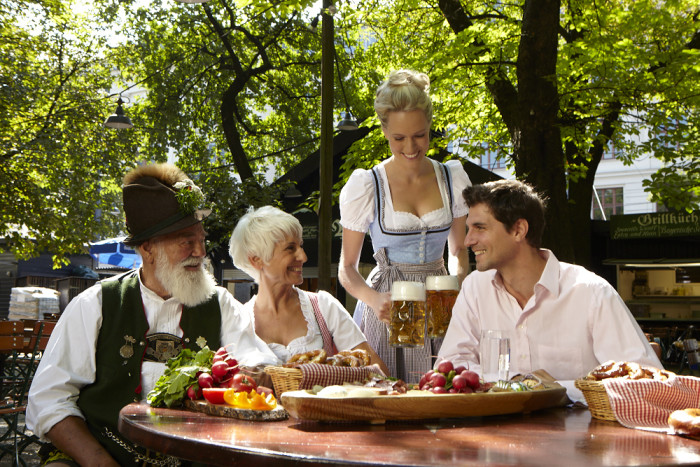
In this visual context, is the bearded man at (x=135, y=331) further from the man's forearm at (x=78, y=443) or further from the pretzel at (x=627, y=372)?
the pretzel at (x=627, y=372)

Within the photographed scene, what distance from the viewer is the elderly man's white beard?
9.18ft

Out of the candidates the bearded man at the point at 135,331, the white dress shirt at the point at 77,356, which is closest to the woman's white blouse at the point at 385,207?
the bearded man at the point at 135,331

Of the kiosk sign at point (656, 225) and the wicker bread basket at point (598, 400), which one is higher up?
the kiosk sign at point (656, 225)

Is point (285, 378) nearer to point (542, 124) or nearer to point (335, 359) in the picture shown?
point (335, 359)

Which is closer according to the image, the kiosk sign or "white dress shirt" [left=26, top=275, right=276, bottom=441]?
"white dress shirt" [left=26, top=275, right=276, bottom=441]

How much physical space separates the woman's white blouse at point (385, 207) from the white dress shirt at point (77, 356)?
31.8 inches

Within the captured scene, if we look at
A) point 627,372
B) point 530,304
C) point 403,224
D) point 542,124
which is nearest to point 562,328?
point 530,304

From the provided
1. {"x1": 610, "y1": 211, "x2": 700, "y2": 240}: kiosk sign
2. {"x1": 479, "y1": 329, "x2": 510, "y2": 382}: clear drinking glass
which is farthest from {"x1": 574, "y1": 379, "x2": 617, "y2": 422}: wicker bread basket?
{"x1": 610, "y1": 211, "x2": 700, "y2": 240}: kiosk sign

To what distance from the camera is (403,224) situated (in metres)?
3.34

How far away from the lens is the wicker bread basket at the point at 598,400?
6.25 ft

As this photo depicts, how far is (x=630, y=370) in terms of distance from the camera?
79.1 inches

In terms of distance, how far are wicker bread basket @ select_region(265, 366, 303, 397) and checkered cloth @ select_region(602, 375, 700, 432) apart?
829 mm

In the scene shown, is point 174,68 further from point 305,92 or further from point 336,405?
point 336,405

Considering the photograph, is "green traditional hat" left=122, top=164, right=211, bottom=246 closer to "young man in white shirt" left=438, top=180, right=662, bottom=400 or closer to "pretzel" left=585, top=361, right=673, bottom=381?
"young man in white shirt" left=438, top=180, right=662, bottom=400
